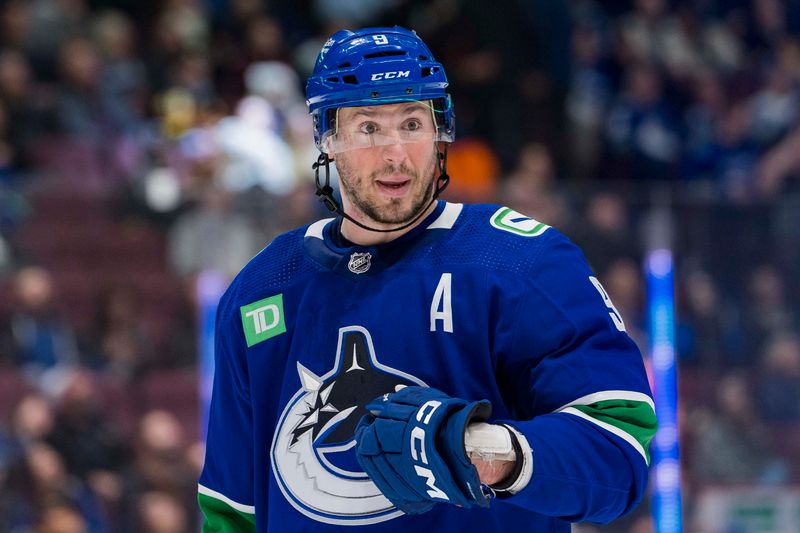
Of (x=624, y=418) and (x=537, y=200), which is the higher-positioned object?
(x=537, y=200)

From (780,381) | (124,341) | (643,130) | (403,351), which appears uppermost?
(643,130)

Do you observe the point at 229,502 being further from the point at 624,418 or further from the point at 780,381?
the point at 780,381

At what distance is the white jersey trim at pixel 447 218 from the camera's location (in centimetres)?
183

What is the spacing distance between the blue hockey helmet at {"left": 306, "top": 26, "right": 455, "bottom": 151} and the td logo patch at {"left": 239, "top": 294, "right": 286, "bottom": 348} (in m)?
0.22

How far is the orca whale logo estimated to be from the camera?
1745 millimetres

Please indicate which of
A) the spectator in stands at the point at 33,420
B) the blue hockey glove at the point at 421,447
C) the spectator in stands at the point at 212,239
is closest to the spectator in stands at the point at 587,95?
the spectator in stands at the point at 212,239

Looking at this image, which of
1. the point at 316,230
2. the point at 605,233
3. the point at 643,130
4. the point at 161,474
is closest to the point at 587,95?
the point at 643,130

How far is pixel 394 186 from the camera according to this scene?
181 centimetres

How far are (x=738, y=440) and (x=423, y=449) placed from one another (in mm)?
3940

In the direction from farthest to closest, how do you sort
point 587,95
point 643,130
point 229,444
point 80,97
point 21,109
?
point 587,95
point 643,130
point 80,97
point 21,109
point 229,444

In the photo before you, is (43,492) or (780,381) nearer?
(43,492)

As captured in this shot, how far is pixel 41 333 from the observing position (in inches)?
199

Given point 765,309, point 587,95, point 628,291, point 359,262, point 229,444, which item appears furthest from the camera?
point 587,95

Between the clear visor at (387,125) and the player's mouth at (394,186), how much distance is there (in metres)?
0.05
